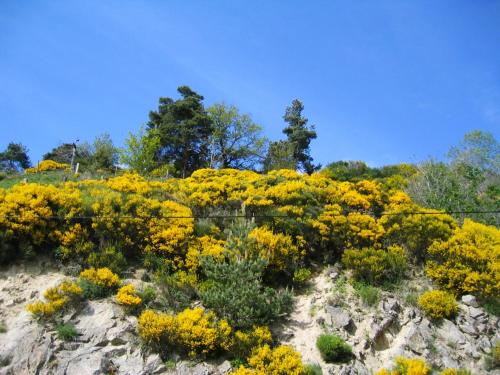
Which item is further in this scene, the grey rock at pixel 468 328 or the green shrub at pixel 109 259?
the green shrub at pixel 109 259

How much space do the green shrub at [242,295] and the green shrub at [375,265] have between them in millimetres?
2351

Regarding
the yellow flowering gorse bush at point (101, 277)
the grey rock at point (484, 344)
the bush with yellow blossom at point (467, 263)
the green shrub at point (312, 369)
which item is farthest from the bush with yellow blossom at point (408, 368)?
the yellow flowering gorse bush at point (101, 277)

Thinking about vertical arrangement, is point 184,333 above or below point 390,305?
below

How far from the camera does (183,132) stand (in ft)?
127

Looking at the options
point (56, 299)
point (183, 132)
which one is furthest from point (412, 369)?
point (183, 132)

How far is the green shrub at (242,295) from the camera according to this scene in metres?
11.8

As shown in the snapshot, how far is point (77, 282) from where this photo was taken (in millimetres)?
12070

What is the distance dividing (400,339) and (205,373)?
5.11 meters

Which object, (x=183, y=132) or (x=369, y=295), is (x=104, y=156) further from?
(x=369, y=295)

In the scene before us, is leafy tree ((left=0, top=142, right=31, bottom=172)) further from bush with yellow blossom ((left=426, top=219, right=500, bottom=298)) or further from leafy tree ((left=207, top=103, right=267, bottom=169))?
bush with yellow blossom ((left=426, top=219, right=500, bottom=298))

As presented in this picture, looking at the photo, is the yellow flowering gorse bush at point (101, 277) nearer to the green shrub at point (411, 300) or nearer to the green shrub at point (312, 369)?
the green shrub at point (312, 369)

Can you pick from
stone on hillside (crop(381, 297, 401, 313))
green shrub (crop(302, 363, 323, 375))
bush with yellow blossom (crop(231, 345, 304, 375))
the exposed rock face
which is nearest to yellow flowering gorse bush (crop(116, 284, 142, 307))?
bush with yellow blossom (crop(231, 345, 304, 375))

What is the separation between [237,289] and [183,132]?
28011 millimetres

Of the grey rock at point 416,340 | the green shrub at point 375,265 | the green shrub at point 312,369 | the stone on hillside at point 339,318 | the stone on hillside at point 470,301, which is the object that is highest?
the green shrub at point 375,265
